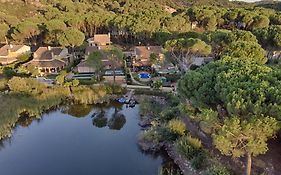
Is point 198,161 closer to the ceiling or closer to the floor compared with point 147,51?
closer to the floor

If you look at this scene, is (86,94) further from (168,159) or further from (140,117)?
(168,159)

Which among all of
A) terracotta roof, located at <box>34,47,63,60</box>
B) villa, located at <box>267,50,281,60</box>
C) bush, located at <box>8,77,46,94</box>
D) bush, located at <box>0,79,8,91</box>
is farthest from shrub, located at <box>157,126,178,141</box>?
terracotta roof, located at <box>34,47,63,60</box>

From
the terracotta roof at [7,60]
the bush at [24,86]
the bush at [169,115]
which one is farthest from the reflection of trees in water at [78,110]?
the terracotta roof at [7,60]

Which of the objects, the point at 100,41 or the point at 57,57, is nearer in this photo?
the point at 57,57

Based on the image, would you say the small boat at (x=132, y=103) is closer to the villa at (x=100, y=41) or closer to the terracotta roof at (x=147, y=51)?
the terracotta roof at (x=147, y=51)

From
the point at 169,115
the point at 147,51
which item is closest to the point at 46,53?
the point at 147,51

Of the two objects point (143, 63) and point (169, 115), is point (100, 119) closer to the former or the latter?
point (169, 115)
